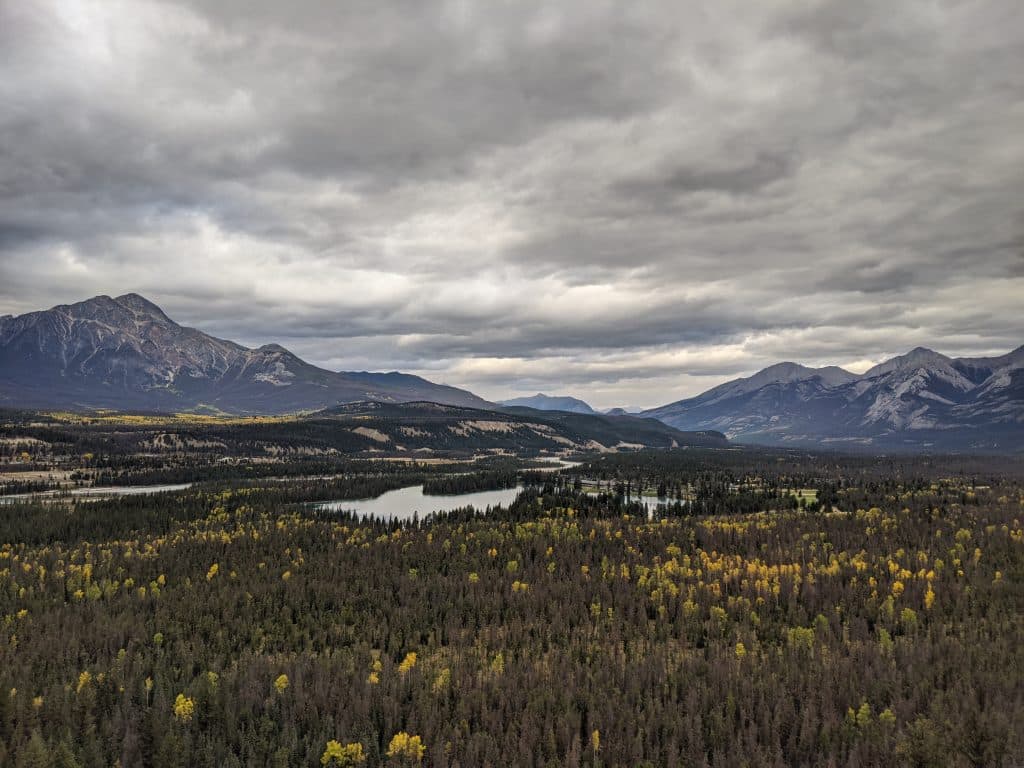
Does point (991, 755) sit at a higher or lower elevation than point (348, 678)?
higher

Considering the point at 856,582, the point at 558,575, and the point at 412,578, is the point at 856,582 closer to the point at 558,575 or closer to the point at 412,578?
the point at 558,575

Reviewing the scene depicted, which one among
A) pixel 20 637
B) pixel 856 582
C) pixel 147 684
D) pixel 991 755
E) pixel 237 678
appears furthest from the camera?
pixel 856 582

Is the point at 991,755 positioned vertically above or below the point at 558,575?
above

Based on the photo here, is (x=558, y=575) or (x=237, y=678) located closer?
(x=237, y=678)

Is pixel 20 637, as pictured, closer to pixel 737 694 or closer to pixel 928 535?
pixel 737 694

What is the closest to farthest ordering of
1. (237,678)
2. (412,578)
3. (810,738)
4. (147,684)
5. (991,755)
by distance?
(991,755)
(810,738)
(147,684)
(237,678)
(412,578)

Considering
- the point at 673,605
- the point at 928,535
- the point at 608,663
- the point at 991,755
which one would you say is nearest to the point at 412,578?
the point at 673,605

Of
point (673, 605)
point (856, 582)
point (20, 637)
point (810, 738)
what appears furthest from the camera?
point (856, 582)

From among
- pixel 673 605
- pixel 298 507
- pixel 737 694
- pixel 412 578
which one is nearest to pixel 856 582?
pixel 673 605

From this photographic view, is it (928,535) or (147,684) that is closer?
(147,684)
